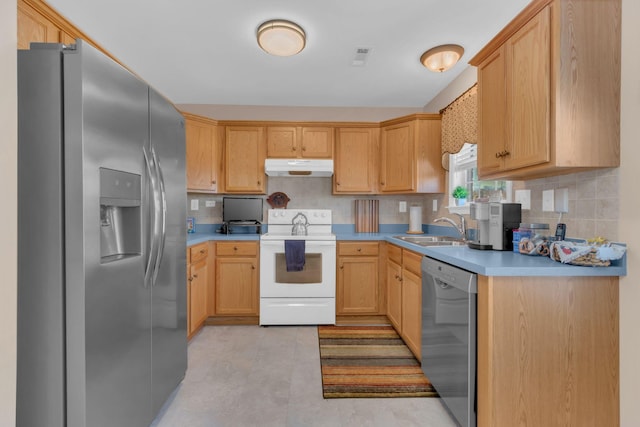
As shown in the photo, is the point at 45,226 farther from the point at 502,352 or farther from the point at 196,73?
the point at 196,73

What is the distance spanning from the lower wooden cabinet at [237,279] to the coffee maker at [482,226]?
2.10m

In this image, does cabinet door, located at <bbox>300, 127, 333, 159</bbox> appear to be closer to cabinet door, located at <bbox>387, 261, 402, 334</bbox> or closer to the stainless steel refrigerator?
cabinet door, located at <bbox>387, 261, 402, 334</bbox>

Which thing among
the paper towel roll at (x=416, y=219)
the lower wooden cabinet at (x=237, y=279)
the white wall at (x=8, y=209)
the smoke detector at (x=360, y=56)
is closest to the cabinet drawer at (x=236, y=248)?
the lower wooden cabinet at (x=237, y=279)

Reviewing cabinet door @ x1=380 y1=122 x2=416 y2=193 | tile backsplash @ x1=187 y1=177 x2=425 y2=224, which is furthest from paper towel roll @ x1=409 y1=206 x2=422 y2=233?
cabinet door @ x1=380 y1=122 x2=416 y2=193

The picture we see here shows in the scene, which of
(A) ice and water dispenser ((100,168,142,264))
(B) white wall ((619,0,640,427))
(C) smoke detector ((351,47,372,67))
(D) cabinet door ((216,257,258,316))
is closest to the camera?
(A) ice and water dispenser ((100,168,142,264))

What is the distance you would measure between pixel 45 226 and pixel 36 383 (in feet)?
1.78

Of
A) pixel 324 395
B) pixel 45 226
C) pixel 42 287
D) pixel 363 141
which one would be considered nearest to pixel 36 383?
pixel 42 287

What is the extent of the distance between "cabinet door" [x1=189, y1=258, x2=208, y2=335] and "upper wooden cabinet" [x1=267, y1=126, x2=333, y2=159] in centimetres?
148

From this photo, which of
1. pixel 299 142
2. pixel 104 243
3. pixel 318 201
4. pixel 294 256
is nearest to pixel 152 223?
pixel 104 243

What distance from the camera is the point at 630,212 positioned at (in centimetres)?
135

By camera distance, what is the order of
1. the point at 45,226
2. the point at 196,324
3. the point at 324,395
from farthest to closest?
the point at 196,324 → the point at 324,395 → the point at 45,226

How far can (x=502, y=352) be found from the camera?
52.8 inches

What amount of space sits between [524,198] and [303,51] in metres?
2.03

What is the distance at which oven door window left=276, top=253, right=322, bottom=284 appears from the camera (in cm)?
311
